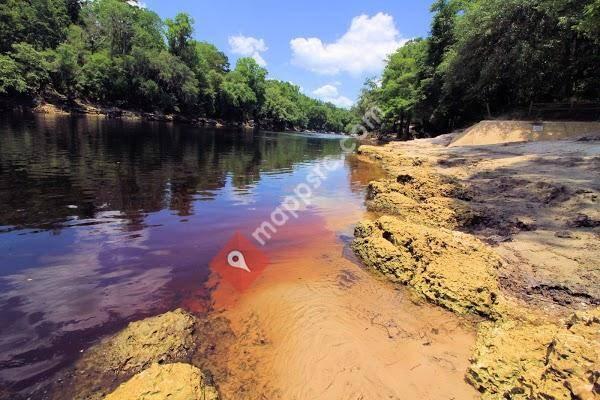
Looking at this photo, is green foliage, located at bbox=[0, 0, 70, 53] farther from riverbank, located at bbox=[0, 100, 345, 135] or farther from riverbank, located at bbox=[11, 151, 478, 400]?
riverbank, located at bbox=[11, 151, 478, 400]

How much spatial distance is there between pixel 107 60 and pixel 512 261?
209 feet

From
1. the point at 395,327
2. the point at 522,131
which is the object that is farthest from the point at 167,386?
the point at 522,131

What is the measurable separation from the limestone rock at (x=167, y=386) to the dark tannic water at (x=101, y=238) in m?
1.28

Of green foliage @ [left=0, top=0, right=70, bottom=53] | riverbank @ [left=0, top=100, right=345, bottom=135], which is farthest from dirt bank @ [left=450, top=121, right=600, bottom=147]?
green foliage @ [left=0, top=0, right=70, bottom=53]

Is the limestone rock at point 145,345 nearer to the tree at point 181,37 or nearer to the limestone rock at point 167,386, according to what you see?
Answer: the limestone rock at point 167,386

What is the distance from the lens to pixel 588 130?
20.4 metres

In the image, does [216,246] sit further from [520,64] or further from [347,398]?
[520,64]

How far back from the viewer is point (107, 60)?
53.4m

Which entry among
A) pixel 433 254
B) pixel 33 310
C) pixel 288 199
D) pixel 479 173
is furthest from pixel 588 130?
pixel 33 310

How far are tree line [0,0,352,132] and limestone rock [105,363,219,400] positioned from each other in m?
52.8

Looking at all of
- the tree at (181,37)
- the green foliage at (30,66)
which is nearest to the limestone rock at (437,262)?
the green foliage at (30,66)

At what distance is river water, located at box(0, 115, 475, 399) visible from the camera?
3.60 m

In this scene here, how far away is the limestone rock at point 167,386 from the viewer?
2.86 m

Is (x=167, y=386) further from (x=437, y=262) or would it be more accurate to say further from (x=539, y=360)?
(x=437, y=262)
